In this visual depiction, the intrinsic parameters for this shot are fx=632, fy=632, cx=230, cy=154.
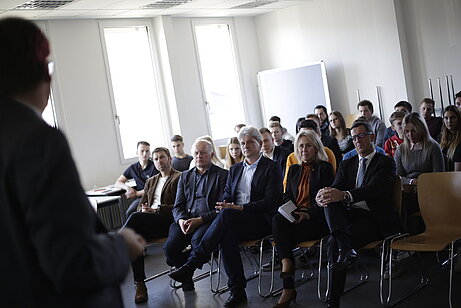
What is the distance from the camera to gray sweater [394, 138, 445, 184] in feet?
17.5

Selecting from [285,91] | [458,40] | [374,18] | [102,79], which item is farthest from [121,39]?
[458,40]

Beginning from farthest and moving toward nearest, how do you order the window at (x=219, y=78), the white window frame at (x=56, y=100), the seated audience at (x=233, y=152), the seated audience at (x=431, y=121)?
the window at (x=219, y=78) → the white window frame at (x=56, y=100) → the seated audience at (x=431, y=121) → the seated audience at (x=233, y=152)

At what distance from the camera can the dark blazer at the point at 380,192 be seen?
462cm

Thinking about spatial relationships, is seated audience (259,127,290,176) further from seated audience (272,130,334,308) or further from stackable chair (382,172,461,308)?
stackable chair (382,172,461,308)

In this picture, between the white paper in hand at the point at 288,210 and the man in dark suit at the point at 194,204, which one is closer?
the white paper in hand at the point at 288,210

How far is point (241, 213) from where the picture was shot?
5.13 m

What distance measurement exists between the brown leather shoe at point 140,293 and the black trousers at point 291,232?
1.40m

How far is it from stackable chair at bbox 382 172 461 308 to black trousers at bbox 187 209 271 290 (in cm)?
115

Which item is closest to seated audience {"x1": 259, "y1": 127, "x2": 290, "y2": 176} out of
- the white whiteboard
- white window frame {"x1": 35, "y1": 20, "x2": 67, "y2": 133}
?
white window frame {"x1": 35, "y1": 20, "x2": 67, "y2": 133}

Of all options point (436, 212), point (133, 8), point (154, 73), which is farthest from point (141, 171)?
point (436, 212)

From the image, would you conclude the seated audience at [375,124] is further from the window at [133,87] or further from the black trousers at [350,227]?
the black trousers at [350,227]

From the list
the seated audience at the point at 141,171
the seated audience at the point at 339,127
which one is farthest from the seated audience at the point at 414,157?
the seated audience at the point at 141,171

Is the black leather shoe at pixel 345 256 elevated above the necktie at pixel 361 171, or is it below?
below

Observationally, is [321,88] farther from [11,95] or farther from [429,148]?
[11,95]
